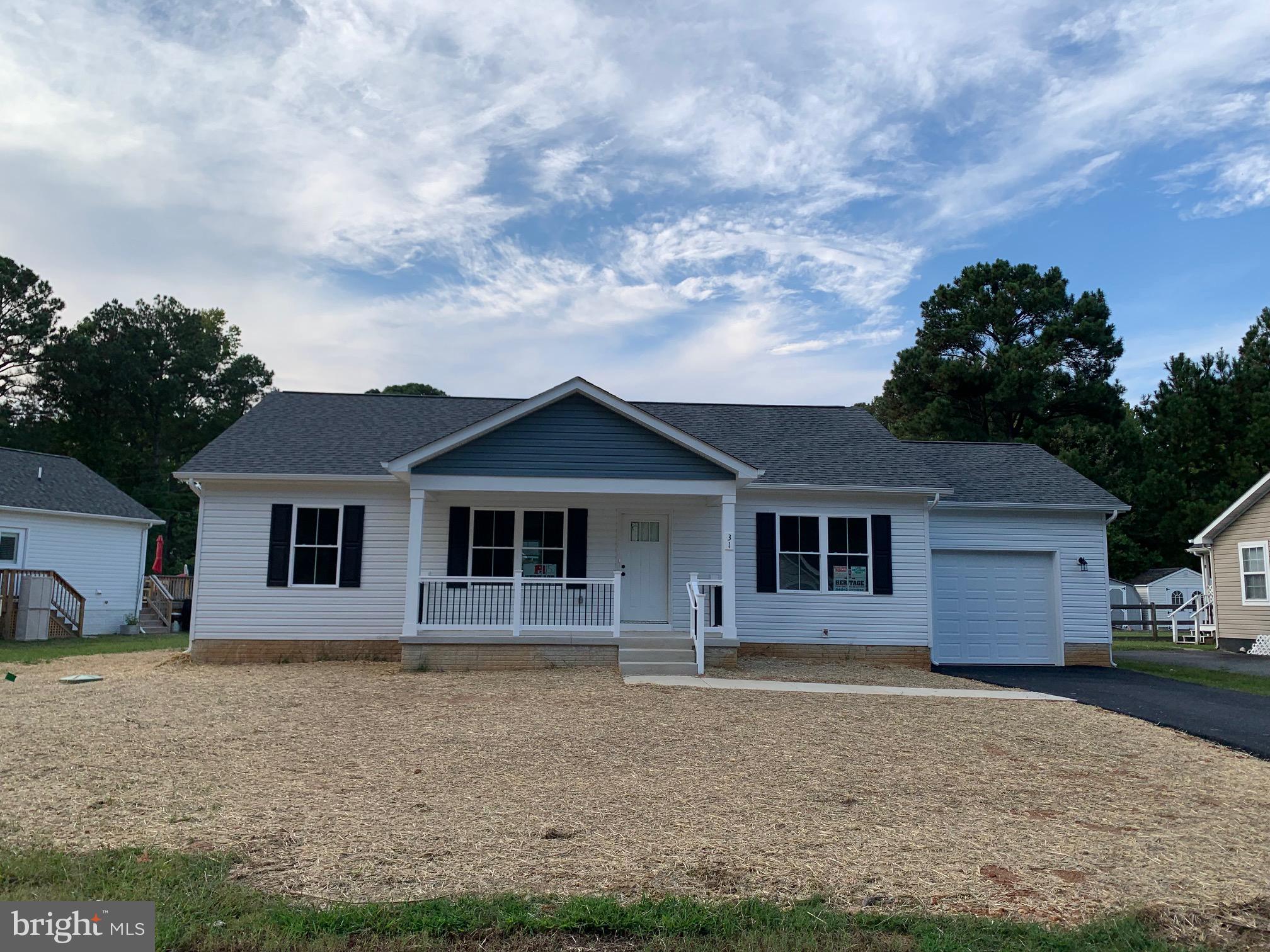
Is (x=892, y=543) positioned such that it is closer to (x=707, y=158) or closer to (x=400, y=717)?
(x=707, y=158)

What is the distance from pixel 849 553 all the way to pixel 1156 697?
5.30m

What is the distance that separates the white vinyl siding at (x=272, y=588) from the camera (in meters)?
14.9

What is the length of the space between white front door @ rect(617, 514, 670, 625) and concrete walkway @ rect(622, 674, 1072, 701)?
2835 millimetres

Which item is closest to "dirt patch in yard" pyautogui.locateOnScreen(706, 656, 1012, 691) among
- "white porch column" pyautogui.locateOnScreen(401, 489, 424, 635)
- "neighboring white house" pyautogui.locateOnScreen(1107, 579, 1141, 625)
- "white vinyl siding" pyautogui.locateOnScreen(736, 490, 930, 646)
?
"white vinyl siding" pyautogui.locateOnScreen(736, 490, 930, 646)

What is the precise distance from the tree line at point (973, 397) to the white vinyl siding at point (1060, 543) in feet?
68.8

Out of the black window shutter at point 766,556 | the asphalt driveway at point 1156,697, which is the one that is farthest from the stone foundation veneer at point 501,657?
the asphalt driveway at point 1156,697

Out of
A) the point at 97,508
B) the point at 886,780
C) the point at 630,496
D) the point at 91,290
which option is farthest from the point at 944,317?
the point at 91,290

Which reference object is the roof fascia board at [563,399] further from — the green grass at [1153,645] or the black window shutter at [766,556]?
the green grass at [1153,645]

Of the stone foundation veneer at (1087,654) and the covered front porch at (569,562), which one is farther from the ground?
the covered front porch at (569,562)

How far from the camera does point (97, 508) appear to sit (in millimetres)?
25688

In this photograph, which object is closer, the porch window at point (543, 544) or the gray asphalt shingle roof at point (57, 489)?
the porch window at point (543, 544)

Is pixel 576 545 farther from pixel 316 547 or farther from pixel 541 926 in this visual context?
pixel 541 926

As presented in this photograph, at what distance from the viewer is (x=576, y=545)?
50.2 feet

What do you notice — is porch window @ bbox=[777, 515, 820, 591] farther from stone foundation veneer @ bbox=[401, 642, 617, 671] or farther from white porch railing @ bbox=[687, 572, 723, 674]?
stone foundation veneer @ bbox=[401, 642, 617, 671]
